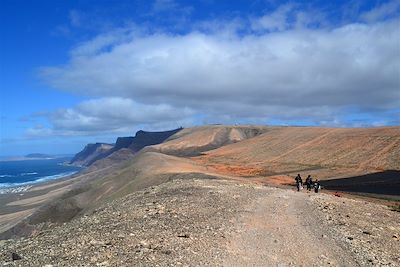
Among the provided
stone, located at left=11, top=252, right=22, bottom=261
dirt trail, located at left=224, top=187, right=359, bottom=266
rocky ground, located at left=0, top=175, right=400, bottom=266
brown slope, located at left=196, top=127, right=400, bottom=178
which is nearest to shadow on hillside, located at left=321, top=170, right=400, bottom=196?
brown slope, located at left=196, top=127, right=400, bottom=178

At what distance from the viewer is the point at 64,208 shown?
4300 cm

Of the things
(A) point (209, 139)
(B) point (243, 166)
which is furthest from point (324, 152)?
(A) point (209, 139)

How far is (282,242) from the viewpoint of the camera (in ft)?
52.4

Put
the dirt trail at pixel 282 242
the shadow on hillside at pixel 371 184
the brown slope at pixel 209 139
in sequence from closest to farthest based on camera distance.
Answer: the dirt trail at pixel 282 242 → the shadow on hillside at pixel 371 184 → the brown slope at pixel 209 139

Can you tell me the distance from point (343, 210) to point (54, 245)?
50.6 ft

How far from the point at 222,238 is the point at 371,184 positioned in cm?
3193

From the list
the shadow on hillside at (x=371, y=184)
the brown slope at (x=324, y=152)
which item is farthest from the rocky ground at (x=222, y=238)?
the brown slope at (x=324, y=152)

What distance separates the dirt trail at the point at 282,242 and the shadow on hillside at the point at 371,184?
18.8 metres

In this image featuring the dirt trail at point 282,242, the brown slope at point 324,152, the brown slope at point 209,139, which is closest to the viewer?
the dirt trail at point 282,242

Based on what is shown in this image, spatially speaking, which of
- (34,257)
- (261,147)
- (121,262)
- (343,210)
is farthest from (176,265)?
(261,147)

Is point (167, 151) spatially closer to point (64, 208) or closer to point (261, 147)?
point (261, 147)

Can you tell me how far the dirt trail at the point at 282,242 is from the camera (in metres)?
13.9

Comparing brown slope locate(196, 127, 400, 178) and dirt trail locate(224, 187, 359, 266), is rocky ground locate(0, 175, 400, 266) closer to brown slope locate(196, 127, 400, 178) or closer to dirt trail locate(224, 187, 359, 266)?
dirt trail locate(224, 187, 359, 266)

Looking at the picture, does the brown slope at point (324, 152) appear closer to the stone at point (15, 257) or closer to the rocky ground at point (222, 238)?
the rocky ground at point (222, 238)
